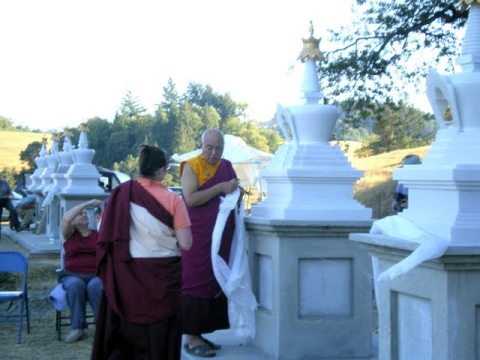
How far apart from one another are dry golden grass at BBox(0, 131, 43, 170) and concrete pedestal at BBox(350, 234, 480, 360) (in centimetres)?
8158

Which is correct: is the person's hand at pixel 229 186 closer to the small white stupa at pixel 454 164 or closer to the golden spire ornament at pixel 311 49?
the golden spire ornament at pixel 311 49

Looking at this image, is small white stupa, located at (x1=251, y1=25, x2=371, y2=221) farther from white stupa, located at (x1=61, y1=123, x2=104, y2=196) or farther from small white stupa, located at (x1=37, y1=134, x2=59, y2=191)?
small white stupa, located at (x1=37, y1=134, x2=59, y2=191)

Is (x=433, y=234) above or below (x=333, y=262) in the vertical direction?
above

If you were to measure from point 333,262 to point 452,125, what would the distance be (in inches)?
90.0

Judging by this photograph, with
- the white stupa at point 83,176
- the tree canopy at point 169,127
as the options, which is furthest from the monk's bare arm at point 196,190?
the tree canopy at point 169,127

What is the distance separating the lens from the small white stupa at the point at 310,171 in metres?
6.16

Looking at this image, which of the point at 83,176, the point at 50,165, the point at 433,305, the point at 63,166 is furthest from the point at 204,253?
the point at 50,165

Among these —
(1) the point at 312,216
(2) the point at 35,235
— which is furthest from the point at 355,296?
(2) the point at 35,235

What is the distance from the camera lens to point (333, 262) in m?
6.14

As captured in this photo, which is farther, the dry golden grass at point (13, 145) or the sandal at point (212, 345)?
the dry golden grass at point (13, 145)

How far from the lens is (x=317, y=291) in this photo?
6129mm

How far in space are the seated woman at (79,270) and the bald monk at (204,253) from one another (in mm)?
1955

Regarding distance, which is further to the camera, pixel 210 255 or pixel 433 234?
pixel 210 255

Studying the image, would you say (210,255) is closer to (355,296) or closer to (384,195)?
(355,296)
